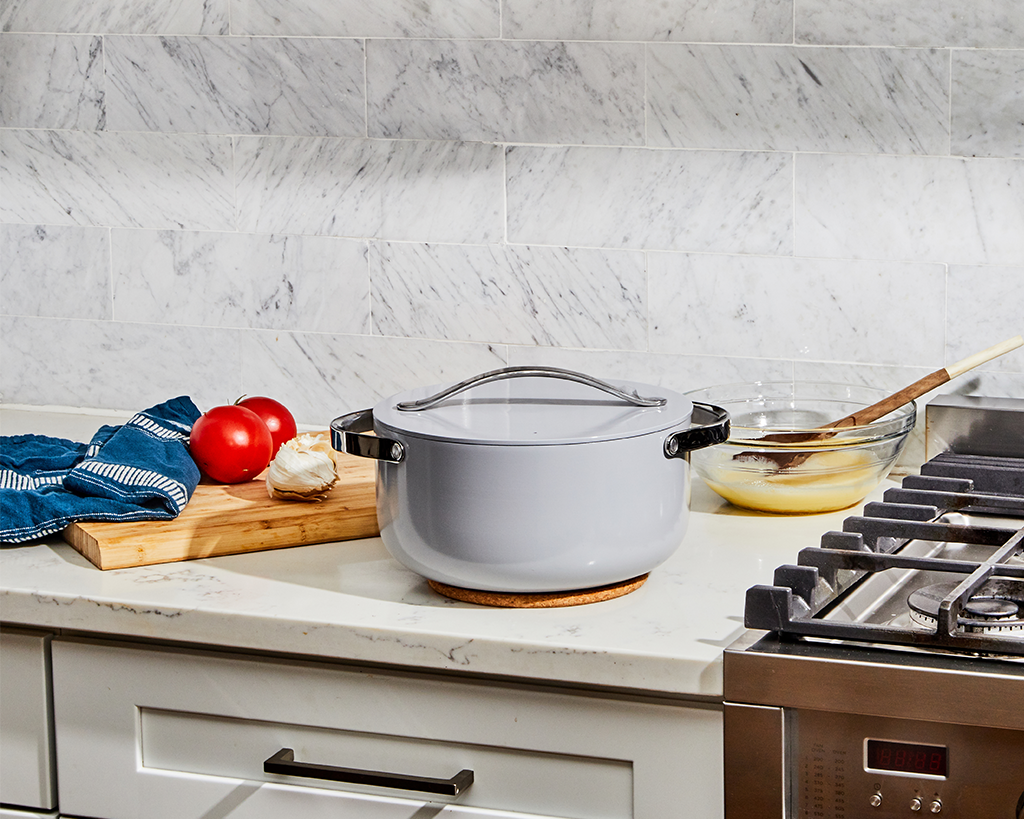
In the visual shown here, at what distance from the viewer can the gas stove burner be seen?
3.29ft

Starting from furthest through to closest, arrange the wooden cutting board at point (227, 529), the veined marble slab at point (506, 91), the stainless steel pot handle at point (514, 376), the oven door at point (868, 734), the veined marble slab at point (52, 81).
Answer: the veined marble slab at point (52, 81)
the veined marble slab at point (506, 91)
the wooden cutting board at point (227, 529)
the stainless steel pot handle at point (514, 376)
the oven door at point (868, 734)

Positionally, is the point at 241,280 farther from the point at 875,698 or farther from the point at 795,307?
the point at 875,698

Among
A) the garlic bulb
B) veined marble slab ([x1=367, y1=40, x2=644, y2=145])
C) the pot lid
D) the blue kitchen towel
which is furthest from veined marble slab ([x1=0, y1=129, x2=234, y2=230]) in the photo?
the pot lid

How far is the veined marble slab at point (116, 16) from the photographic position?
1.85 metres

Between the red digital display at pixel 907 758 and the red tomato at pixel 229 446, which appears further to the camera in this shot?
the red tomato at pixel 229 446

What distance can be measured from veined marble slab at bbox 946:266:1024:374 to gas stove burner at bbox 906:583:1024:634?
1.83 ft

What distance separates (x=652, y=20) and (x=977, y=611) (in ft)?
3.05

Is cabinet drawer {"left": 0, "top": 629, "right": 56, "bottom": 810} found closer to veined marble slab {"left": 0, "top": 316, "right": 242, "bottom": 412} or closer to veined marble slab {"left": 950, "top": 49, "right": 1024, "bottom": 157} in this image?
veined marble slab {"left": 0, "top": 316, "right": 242, "bottom": 412}

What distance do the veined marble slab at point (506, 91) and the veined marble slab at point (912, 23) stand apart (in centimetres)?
23

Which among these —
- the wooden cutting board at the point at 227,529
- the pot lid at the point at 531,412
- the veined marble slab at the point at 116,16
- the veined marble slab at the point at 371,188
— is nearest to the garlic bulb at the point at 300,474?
the wooden cutting board at the point at 227,529

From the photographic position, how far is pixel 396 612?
117cm

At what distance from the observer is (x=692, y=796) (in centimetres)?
108

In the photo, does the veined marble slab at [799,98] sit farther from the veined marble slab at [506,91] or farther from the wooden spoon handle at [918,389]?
the wooden spoon handle at [918,389]

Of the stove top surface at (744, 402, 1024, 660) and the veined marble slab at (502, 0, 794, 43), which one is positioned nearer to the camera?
the stove top surface at (744, 402, 1024, 660)
